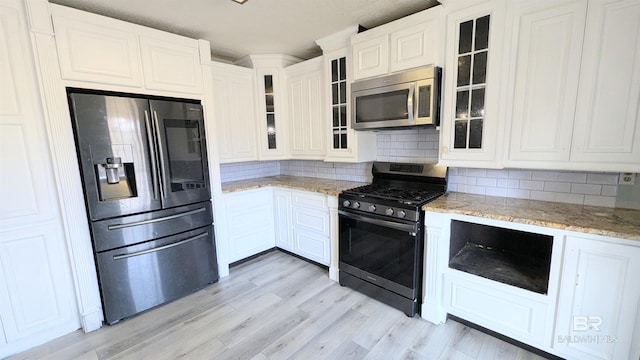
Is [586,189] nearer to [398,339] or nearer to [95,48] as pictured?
[398,339]

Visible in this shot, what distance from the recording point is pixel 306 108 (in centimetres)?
322

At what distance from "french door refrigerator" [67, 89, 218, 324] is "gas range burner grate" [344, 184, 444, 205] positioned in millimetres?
1533

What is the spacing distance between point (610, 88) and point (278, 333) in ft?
8.96

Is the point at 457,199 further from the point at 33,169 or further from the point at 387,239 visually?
the point at 33,169

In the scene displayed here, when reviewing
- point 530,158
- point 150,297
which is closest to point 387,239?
point 530,158

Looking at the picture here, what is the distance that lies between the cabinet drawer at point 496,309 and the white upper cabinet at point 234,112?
258cm

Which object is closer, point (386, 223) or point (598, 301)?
point (598, 301)

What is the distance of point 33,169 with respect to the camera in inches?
73.0

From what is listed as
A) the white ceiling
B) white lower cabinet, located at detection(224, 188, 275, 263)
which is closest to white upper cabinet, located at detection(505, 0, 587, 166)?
the white ceiling

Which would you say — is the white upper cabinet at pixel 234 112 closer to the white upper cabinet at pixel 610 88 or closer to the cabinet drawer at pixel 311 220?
the cabinet drawer at pixel 311 220

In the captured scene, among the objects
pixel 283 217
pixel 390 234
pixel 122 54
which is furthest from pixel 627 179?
pixel 122 54

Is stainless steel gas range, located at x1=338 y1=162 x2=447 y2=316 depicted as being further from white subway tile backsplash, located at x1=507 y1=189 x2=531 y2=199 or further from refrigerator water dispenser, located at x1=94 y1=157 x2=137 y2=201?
refrigerator water dispenser, located at x1=94 y1=157 x2=137 y2=201

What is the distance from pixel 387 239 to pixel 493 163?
3.28ft

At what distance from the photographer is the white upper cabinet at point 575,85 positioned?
1.53m
